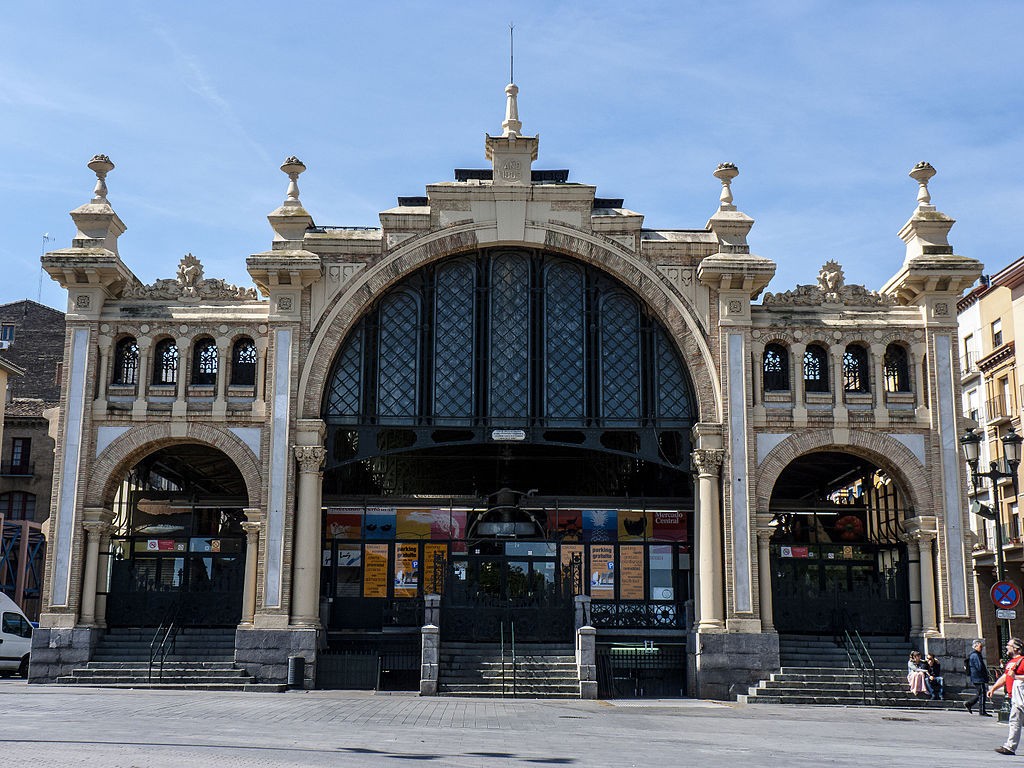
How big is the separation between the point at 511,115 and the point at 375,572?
13.8m

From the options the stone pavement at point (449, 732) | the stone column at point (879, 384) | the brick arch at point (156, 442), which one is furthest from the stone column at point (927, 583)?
the brick arch at point (156, 442)

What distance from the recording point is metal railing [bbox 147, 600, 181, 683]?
30373 millimetres

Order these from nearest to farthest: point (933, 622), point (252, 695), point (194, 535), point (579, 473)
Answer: point (252, 695) < point (933, 622) < point (194, 535) < point (579, 473)

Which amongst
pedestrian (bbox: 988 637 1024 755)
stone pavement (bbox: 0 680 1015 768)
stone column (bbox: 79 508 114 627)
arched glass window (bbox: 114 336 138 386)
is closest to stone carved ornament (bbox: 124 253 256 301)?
arched glass window (bbox: 114 336 138 386)

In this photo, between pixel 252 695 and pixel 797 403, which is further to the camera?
pixel 797 403

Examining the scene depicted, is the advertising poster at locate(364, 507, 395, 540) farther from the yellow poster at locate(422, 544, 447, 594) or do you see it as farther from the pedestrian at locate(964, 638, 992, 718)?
the pedestrian at locate(964, 638, 992, 718)

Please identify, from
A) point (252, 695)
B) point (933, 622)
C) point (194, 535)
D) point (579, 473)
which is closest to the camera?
point (252, 695)

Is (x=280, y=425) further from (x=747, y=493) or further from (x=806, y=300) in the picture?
(x=806, y=300)

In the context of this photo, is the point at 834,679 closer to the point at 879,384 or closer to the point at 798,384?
the point at 798,384

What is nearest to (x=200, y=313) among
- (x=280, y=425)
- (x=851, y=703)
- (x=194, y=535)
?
(x=280, y=425)

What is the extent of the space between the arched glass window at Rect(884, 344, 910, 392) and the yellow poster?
13.4 metres

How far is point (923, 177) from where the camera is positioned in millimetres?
34219

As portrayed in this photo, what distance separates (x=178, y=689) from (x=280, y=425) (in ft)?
23.7

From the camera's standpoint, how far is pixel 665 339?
33344 millimetres
